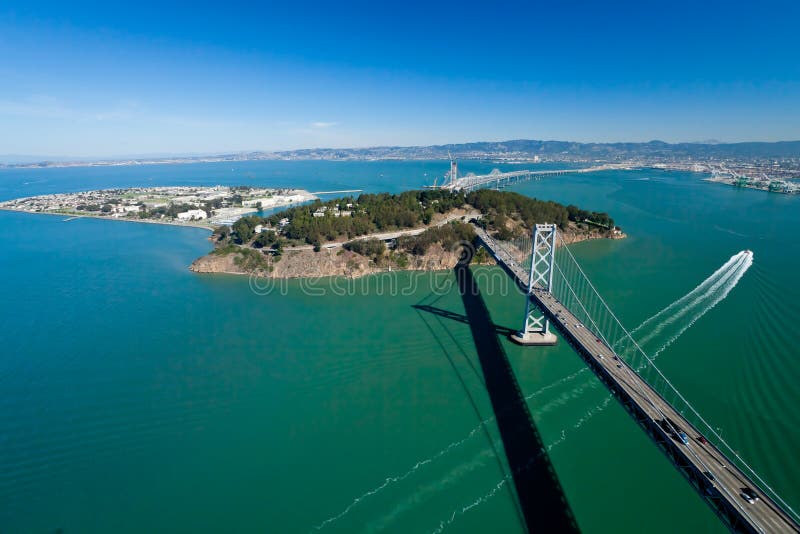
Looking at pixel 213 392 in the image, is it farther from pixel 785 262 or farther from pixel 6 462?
pixel 785 262

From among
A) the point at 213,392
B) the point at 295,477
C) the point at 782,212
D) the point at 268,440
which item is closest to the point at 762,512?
the point at 295,477

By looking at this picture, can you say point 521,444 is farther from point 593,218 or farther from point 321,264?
point 593,218

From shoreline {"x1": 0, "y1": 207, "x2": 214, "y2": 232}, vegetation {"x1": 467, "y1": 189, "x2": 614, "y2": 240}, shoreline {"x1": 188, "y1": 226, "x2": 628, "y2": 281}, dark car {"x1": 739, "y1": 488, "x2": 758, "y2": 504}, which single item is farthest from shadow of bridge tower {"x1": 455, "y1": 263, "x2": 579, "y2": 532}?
shoreline {"x1": 0, "y1": 207, "x2": 214, "y2": 232}

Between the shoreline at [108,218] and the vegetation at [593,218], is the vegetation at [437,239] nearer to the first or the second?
the vegetation at [593,218]

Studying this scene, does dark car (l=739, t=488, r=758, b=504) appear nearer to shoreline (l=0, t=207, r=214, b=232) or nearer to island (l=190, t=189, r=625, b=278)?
island (l=190, t=189, r=625, b=278)

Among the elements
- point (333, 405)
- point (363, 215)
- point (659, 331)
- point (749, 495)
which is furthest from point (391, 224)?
point (749, 495)

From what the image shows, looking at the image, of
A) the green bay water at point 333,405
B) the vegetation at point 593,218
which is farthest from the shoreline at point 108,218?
the vegetation at point 593,218

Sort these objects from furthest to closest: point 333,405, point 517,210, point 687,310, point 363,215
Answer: point 517,210, point 363,215, point 687,310, point 333,405
